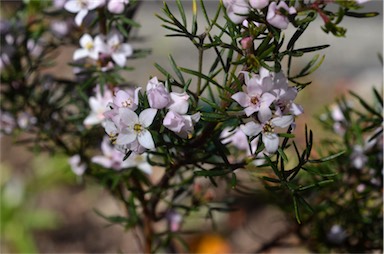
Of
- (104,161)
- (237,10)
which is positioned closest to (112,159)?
(104,161)

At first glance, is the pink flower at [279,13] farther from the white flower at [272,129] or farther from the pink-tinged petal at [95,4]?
the pink-tinged petal at [95,4]

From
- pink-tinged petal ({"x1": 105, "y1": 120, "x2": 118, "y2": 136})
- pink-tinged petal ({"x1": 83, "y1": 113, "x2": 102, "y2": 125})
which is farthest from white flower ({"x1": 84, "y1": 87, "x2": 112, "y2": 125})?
pink-tinged petal ({"x1": 105, "y1": 120, "x2": 118, "y2": 136})

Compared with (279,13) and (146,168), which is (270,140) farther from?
(146,168)

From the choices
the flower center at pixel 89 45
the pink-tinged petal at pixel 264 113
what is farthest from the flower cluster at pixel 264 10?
the flower center at pixel 89 45

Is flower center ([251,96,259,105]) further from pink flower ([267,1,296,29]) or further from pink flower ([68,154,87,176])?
pink flower ([68,154,87,176])

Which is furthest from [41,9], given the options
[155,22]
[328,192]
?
[155,22]

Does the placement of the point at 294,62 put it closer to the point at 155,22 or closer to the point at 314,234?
the point at 155,22
